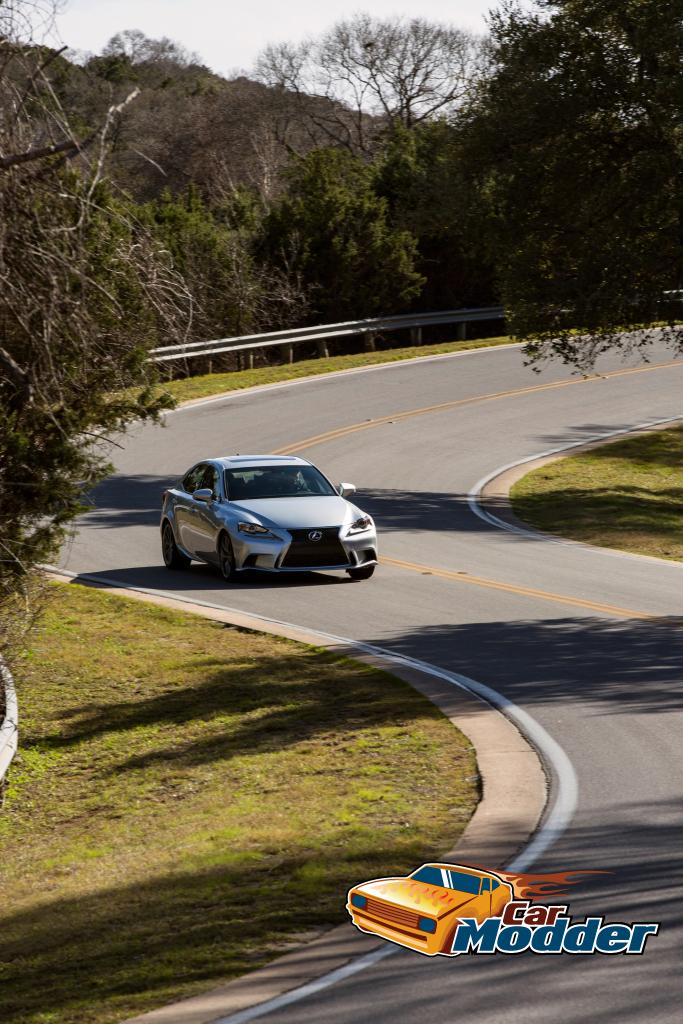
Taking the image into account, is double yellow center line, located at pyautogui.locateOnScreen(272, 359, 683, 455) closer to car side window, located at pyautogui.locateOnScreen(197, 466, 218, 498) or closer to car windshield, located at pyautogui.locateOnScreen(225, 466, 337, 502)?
car side window, located at pyautogui.locateOnScreen(197, 466, 218, 498)

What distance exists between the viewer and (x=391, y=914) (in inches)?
262

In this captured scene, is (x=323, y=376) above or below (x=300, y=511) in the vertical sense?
above

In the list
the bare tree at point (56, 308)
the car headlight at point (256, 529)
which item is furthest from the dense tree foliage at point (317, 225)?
the car headlight at point (256, 529)

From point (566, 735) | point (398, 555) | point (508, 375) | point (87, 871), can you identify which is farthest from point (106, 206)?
point (508, 375)

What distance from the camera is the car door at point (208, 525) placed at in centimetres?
1744

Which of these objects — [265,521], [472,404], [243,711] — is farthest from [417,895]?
[472,404]

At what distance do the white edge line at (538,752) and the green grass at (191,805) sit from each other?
404 millimetres

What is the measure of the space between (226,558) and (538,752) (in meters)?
8.33

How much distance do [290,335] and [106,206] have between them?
32498 mm

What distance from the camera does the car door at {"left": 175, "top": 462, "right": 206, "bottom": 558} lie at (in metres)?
17.9

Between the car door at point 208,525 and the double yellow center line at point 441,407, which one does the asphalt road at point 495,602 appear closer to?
the double yellow center line at point 441,407

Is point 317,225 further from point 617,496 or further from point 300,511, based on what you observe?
point 300,511

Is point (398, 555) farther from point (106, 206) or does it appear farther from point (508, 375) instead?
point (508, 375)

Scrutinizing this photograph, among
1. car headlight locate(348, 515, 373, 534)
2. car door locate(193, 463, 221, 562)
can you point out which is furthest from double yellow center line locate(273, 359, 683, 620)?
car door locate(193, 463, 221, 562)
